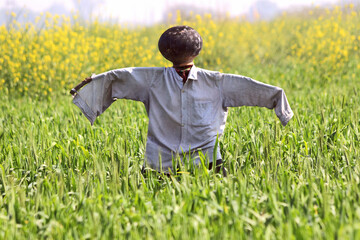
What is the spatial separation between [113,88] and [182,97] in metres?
0.42

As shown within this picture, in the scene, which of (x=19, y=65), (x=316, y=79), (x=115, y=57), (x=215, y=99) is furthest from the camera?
(x=115, y=57)

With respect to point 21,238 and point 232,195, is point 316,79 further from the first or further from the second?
point 21,238

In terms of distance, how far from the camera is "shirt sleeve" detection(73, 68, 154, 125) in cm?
240

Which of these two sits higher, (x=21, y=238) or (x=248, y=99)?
(x=248, y=99)

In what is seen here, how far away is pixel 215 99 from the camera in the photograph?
237cm

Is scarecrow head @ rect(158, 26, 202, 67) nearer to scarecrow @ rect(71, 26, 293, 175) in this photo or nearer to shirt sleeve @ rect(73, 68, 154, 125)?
scarecrow @ rect(71, 26, 293, 175)

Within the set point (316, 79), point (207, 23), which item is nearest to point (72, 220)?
point (316, 79)

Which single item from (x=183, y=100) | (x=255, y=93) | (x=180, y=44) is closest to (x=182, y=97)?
(x=183, y=100)

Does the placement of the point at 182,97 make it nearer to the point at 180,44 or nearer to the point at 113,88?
the point at 180,44

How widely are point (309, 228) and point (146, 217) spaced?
0.67 m

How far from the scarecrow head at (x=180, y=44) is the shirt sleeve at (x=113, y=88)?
164 millimetres

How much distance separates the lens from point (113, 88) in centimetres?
245

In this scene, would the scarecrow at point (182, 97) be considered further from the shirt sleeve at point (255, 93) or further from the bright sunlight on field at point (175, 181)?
the bright sunlight on field at point (175, 181)

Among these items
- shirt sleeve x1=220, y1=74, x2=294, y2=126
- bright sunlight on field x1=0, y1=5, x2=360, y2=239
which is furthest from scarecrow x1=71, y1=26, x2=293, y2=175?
bright sunlight on field x1=0, y1=5, x2=360, y2=239
